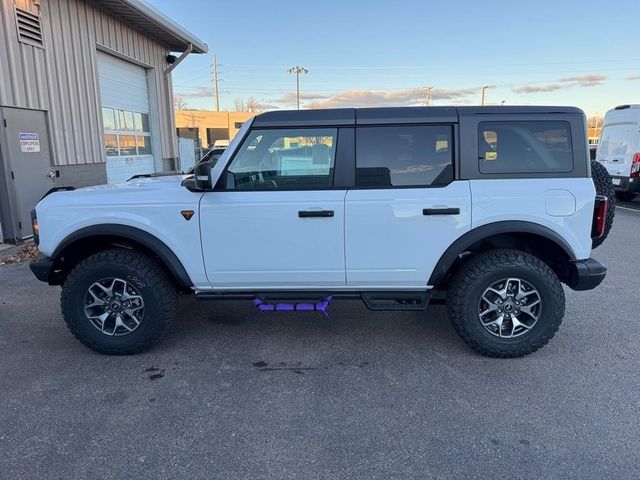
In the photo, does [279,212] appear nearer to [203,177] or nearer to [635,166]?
[203,177]

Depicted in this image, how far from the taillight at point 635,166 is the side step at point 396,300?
1071 centimetres

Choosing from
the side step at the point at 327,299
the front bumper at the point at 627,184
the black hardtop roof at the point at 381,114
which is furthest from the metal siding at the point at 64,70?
the front bumper at the point at 627,184

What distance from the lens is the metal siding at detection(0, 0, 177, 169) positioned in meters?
7.71

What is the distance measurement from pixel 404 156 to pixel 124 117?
10.8 meters

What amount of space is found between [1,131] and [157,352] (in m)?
5.94

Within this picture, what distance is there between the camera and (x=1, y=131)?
24.6 ft

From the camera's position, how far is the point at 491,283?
11.7ft

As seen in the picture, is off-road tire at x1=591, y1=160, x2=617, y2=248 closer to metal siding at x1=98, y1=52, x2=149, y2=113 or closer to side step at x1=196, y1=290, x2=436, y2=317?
side step at x1=196, y1=290, x2=436, y2=317

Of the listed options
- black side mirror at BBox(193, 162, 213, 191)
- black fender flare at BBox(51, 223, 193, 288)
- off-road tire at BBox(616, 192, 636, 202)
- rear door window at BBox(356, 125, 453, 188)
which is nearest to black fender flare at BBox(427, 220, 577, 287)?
rear door window at BBox(356, 125, 453, 188)

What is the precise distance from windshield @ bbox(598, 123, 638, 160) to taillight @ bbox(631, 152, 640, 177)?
0.25 metres

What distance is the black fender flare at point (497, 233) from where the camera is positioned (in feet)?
11.3

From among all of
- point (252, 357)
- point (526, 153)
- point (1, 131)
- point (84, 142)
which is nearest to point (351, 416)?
point (252, 357)

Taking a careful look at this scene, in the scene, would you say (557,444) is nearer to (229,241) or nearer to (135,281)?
(229,241)

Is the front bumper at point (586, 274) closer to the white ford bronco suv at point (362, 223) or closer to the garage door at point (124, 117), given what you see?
the white ford bronco suv at point (362, 223)
